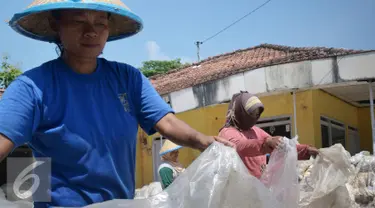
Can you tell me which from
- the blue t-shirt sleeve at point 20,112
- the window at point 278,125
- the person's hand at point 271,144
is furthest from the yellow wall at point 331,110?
the blue t-shirt sleeve at point 20,112

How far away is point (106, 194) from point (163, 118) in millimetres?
381

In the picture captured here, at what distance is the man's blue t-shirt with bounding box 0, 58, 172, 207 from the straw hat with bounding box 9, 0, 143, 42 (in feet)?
0.72

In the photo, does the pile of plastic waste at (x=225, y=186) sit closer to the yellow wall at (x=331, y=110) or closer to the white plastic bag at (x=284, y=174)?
the white plastic bag at (x=284, y=174)

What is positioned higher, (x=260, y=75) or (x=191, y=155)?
(x=260, y=75)

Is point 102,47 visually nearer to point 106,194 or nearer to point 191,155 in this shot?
point 106,194

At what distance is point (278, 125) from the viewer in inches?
413

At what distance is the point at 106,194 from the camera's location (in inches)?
65.2

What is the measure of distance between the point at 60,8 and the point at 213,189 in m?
0.85

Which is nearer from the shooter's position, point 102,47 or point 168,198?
point 168,198

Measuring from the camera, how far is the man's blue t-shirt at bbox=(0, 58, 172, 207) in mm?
1535

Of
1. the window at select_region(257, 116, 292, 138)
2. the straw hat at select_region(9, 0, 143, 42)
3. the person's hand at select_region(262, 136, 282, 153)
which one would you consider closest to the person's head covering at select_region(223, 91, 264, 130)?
the person's hand at select_region(262, 136, 282, 153)

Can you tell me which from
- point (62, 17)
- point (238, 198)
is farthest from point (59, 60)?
point (238, 198)

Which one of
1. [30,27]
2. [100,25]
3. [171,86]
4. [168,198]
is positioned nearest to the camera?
[168,198]

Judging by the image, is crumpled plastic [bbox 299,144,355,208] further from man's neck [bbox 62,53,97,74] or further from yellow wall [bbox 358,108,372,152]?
yellow wall [bbox 358,108,372,152]
